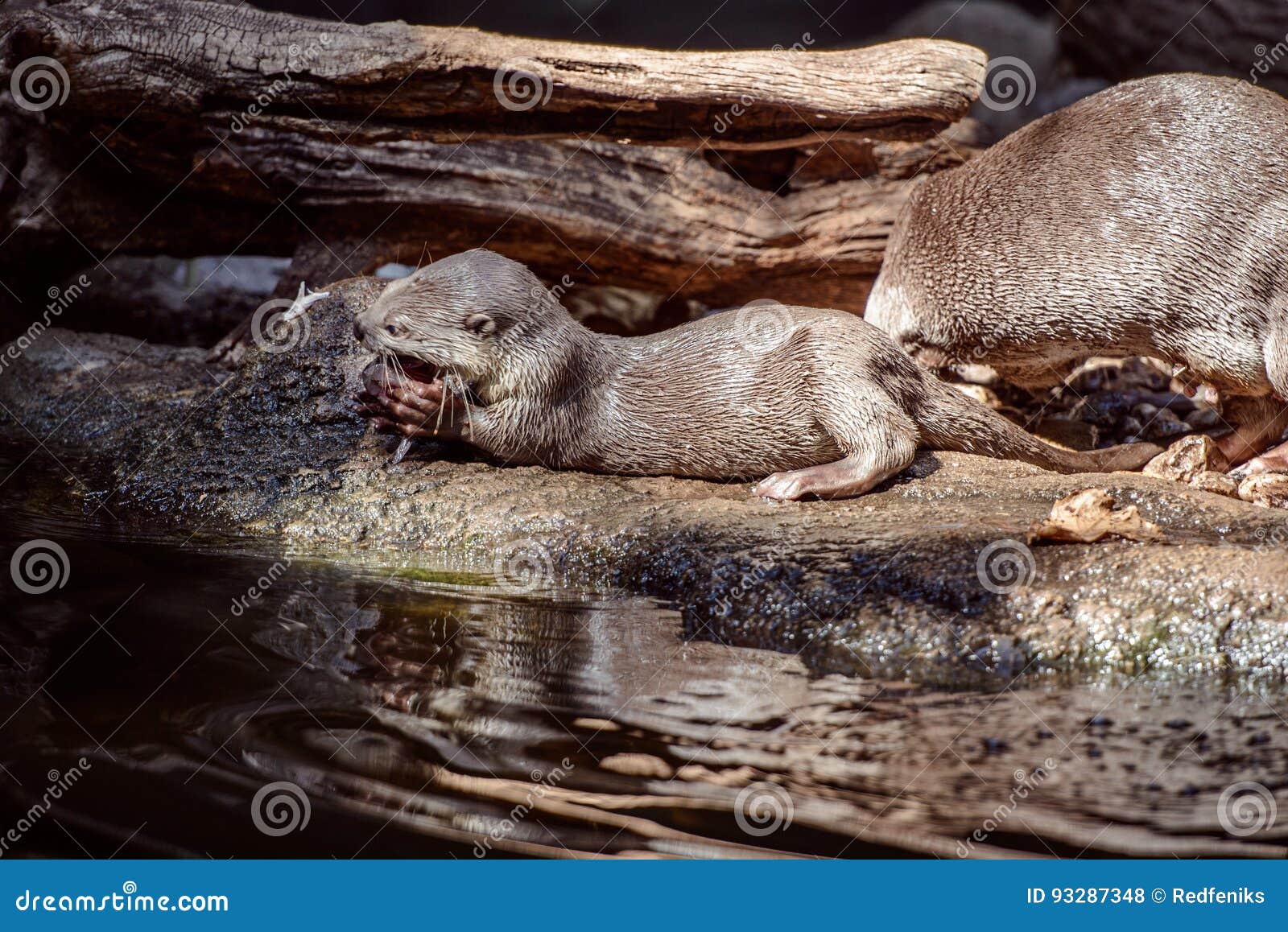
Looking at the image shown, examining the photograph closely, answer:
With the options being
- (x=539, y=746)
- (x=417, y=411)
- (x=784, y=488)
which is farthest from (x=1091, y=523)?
(x=417, y=411)

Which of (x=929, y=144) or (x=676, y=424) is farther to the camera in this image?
(x=929, y=144)

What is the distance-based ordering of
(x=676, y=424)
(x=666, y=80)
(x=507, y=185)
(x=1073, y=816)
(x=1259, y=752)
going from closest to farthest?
(x=1073, y=816) < (x=1259, y=752) < (x=676, y=424) < (x=666, y=80) < (x=507, y=185)

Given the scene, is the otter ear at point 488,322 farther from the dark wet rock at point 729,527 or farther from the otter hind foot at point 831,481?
the otter hind foot at point 831,481

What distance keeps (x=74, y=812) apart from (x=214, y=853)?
0.85 feet

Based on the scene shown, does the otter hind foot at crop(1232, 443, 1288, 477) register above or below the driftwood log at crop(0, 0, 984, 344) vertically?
below

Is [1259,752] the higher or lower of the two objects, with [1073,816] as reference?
higher

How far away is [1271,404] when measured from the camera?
3.73m

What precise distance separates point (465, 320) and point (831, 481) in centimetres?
117

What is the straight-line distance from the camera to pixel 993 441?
356 cm

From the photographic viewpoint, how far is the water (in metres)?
1.64

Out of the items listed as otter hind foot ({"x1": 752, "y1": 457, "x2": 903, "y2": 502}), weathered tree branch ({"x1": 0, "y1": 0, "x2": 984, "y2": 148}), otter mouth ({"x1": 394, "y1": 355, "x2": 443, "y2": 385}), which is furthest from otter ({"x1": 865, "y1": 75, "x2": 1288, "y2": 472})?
otter mouth ({"x1": 394, "y1": 355, "x2": 443, "y2": 385})

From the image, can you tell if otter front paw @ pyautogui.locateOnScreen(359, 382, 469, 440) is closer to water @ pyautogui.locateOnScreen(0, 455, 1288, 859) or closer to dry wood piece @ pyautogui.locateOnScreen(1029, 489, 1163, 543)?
water @ pyautogui.locateOnScreen(0, 455, 1288, 859)

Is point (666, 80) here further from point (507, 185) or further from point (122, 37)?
point (122, 37)

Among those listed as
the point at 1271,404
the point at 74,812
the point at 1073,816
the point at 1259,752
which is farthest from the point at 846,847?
the point at 1271,404
